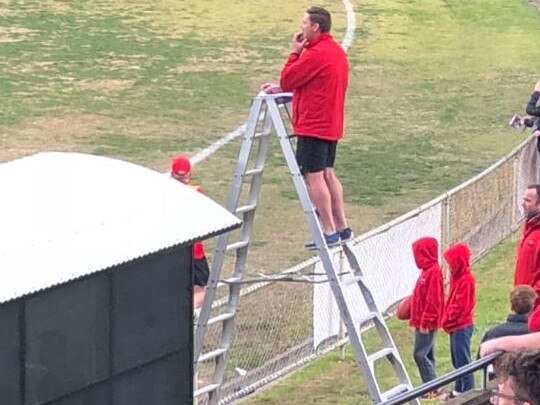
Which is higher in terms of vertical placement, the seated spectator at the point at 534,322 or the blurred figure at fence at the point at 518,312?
the seated spectator at the point at 534,322

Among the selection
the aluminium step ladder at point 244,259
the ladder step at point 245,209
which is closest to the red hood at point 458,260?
the aluminium step ladder at point 244,259

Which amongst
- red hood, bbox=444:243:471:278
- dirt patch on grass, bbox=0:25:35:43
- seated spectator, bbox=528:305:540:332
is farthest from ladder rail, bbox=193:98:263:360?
dirt patch on grass, bbox=0:25:35:43

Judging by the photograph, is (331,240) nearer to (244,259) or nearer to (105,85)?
(244,259)

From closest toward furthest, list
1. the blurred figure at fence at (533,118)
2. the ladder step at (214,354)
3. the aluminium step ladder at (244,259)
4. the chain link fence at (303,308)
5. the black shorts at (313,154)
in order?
the aluminium step ladder at (244,259), the ladder step at (214,354), the black shorts at (313,154), the chain link fence at (303,308), the blurred figure at fence at (533,118)

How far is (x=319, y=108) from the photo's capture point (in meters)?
10.2

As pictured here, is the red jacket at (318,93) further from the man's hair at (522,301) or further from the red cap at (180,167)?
the man's hair at (522,301)

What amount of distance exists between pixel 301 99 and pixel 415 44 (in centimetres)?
1825

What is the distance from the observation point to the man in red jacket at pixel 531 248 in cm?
1005

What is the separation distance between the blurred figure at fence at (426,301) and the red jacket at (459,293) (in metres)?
0.12

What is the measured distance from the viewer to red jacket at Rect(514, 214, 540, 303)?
1004 cm

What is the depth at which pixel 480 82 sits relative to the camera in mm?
24922

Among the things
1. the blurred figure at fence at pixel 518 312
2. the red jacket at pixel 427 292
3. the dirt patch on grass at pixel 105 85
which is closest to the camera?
the blurred figure at fence at pixel 518 312

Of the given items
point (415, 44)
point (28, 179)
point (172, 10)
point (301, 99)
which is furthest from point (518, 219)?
point (172, 10)

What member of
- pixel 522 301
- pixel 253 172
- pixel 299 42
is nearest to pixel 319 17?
pixel 299 42
